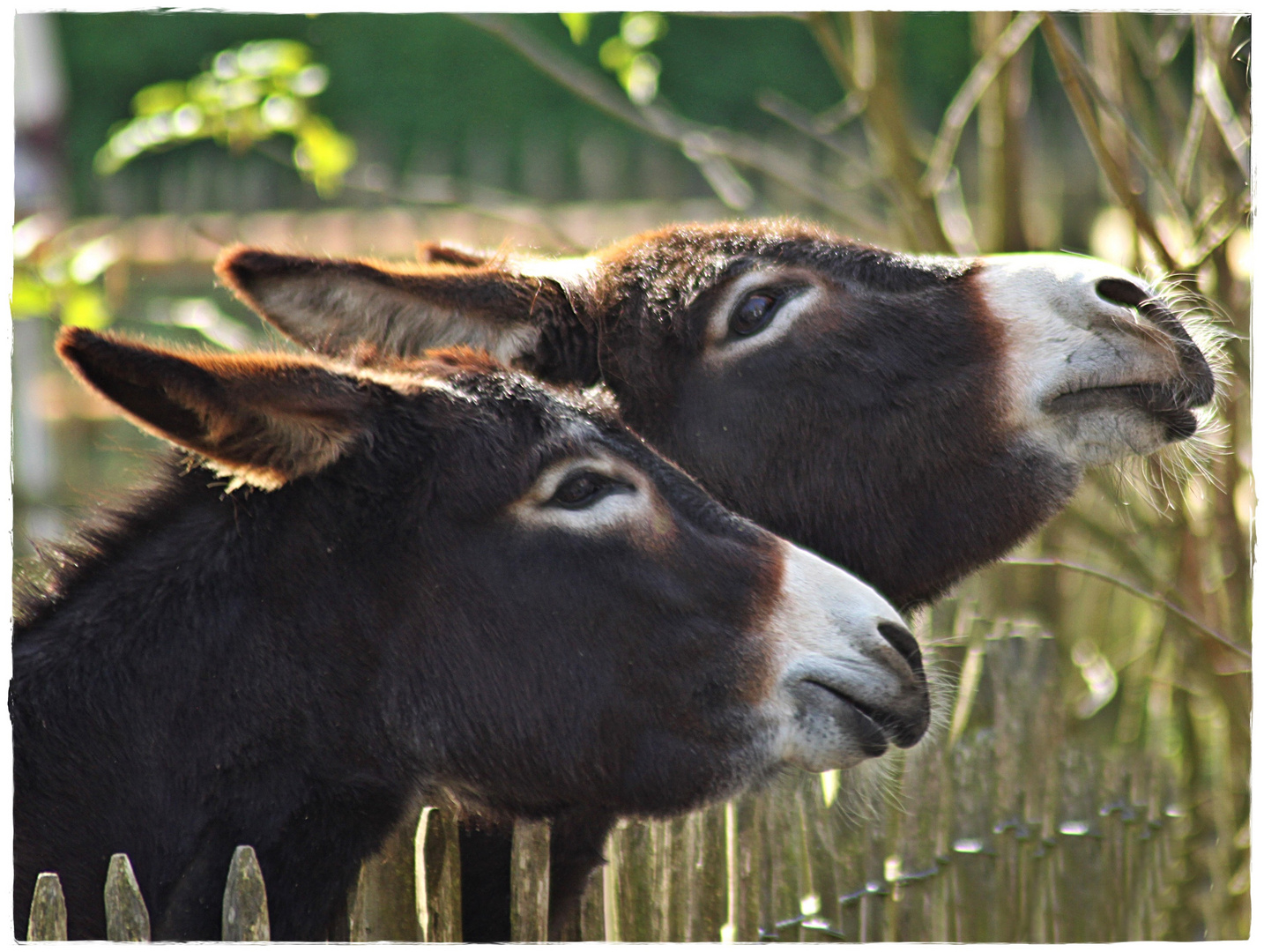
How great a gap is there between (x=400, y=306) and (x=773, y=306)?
821mm

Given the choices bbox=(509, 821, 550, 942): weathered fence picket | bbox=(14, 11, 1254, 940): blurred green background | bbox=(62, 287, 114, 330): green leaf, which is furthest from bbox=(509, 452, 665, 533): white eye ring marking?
bbox=(62, 287, 114, 330): green leaf

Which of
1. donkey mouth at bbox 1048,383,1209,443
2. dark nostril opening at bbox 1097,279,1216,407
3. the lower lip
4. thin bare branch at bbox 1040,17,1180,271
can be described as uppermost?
thin bare branch at bbox 1040,17,1180,271

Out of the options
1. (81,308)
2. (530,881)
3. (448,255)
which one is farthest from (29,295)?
(530,881)

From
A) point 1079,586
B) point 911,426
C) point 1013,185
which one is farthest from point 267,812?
point 1079,586

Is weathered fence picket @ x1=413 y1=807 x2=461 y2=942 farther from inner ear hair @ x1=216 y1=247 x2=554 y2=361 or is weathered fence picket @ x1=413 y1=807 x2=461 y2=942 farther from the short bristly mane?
inner ear hair @ x1=216 y1=247 x2=554 y2=361

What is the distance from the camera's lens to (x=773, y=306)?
2.76 meters

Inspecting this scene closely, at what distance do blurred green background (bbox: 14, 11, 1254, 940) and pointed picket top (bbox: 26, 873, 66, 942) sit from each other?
73 cm

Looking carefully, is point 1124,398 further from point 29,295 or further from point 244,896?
point 29,295

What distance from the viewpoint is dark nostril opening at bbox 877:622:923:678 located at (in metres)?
2.09

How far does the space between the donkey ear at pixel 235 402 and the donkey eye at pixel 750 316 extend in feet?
3.11

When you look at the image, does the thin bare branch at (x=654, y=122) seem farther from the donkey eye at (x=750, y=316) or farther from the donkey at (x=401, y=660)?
the donkey at (x=401, y=660)

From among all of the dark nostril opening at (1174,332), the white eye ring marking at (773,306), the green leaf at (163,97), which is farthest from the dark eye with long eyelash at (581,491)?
the green leaf at (163,97)

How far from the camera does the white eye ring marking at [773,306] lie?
2.74 meters

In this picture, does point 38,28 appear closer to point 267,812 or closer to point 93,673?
point 93,673
